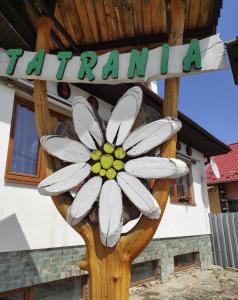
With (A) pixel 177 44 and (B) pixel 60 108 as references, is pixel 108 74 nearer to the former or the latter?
(A) pixel 177 44

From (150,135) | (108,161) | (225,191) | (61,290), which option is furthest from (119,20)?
(225,191)

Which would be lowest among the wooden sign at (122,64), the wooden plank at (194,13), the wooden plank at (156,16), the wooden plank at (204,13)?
the wooden sign at (122,64)

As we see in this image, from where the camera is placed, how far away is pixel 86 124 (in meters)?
2.24

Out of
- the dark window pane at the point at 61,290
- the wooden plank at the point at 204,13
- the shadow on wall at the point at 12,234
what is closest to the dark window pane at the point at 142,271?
the dark window pane at the point at 61,290

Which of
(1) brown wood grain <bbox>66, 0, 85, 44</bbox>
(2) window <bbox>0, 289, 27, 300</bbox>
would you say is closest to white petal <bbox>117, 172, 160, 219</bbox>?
(1) brown wood grain <bbox>66, 0, 85, 44</bbox>

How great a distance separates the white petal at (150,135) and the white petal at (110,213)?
0.31 m

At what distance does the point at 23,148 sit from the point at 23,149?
0.02 metres

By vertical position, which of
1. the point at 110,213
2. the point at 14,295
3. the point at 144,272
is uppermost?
the point at 110,213

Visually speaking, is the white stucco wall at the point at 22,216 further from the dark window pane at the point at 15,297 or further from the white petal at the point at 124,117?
the white petal at the point at 124,117

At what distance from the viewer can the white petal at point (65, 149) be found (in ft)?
7.06

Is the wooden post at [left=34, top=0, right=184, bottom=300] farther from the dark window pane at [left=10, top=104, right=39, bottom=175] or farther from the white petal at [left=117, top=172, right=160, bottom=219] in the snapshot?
the dark window pane at [left=10, top=104, right=39, bottom=175]

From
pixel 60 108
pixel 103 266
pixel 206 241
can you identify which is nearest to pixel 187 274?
pixel 206 241

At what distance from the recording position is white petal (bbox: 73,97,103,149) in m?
2.18

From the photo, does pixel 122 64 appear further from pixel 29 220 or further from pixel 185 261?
pixel 185 261
